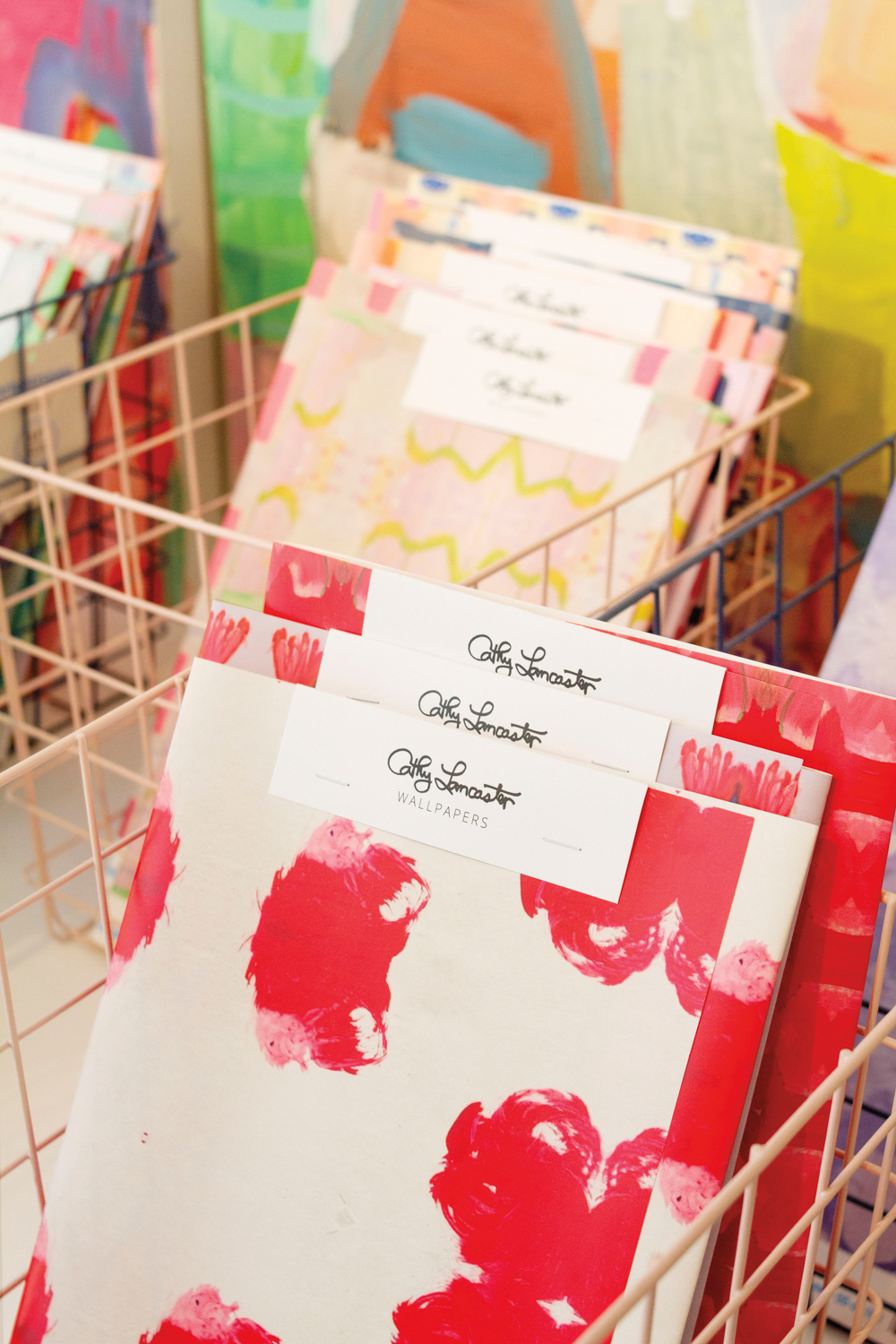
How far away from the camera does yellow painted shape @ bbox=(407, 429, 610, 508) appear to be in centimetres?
89

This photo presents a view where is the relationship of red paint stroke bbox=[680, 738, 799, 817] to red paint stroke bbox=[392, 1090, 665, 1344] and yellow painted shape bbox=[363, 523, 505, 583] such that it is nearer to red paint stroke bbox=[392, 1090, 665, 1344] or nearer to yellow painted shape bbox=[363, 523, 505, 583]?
red paint stroke bbox=[392, 1090, 665, 1344]

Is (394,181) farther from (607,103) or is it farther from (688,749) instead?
(688,749)

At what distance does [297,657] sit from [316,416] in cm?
49

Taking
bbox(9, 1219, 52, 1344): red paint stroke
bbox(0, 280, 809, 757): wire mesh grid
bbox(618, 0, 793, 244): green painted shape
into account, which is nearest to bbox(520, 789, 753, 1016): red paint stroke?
bbox(9, 1219, 52, 1344): red paint stroke

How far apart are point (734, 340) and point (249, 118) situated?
0.58m

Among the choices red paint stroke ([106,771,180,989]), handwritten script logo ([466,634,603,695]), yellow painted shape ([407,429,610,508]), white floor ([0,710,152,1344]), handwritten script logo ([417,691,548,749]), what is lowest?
white floor ([0,710,152,1344])

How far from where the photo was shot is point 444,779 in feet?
1.66

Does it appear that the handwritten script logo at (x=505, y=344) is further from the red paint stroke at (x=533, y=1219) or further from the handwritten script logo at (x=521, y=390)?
the red paint stroke at (x=533, y=1219)

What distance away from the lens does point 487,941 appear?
0.50 meters

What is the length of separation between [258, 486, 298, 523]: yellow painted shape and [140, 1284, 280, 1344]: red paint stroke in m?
0.60

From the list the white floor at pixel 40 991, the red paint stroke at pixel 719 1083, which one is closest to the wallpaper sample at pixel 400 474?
the white floor at pixel 40 991

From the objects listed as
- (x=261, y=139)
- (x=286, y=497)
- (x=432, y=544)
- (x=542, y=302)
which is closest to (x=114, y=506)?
(x=286, y=497)

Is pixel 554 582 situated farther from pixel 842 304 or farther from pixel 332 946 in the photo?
pixel 332 946

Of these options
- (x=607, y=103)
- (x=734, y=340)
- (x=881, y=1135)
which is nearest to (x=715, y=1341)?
(x=881, y=1135)
